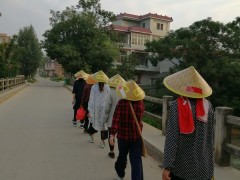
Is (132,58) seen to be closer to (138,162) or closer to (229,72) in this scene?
(229,72)

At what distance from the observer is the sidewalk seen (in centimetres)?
561

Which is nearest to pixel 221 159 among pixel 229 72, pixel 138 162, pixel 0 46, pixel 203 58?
pixel 138 162

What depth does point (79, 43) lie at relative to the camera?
141 feet

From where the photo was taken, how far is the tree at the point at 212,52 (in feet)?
80.4

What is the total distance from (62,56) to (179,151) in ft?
124

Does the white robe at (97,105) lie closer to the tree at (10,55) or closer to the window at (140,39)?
the tree at (10,55)

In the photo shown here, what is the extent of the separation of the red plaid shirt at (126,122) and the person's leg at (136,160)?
10 cm

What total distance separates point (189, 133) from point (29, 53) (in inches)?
2189

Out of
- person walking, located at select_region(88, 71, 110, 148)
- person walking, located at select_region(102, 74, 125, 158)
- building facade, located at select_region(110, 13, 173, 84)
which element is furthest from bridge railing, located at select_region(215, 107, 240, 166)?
building facade, located at select_region(110, 13, 173, 84)

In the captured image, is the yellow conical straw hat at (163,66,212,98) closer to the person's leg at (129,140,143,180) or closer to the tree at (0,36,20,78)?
the person's leg at (129,140,143,180)

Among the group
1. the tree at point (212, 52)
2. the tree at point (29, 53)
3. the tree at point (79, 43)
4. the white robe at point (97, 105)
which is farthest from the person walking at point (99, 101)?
the tree at point (29, 53)

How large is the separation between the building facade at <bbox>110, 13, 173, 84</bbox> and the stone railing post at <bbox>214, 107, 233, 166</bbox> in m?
46.3

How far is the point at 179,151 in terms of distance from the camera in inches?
127

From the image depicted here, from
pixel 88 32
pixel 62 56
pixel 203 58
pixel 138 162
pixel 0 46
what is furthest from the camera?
pixel 88 32
